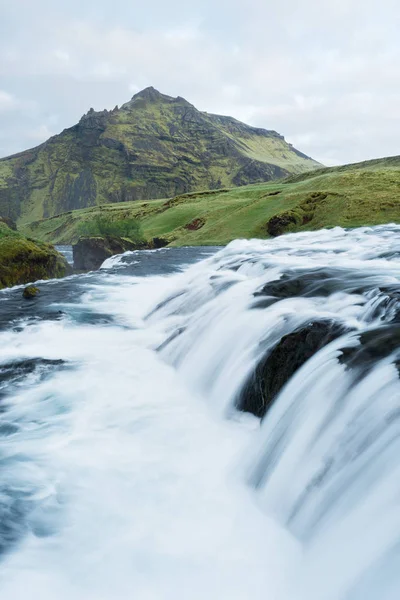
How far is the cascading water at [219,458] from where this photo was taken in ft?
13.4

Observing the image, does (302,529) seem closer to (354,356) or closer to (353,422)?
(353,422)

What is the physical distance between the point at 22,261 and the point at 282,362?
19.2 metres

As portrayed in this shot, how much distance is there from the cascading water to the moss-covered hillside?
1293cm

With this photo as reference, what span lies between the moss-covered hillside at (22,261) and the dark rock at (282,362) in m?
17.4

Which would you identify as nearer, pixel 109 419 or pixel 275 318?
pixel 109 419

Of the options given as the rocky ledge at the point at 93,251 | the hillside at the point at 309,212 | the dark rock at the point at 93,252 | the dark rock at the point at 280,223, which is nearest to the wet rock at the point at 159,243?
the hillside at the point at 309,212

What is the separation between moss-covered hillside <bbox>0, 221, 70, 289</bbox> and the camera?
72.3 feet

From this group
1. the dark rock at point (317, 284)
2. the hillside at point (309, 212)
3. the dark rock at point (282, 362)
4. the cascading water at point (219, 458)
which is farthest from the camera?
the hillside at point (309, 212)

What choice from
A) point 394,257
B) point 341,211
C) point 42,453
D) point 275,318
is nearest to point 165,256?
point 341,211

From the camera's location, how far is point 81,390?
8.47 meters

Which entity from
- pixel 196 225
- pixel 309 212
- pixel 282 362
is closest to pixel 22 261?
pixel 282 362

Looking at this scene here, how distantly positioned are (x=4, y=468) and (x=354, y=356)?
4.76 metres

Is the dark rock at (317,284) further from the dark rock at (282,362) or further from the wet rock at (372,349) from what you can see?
the wet rock at (372,349)

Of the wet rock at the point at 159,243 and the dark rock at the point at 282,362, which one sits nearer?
the dark rock at the point at 282,362
